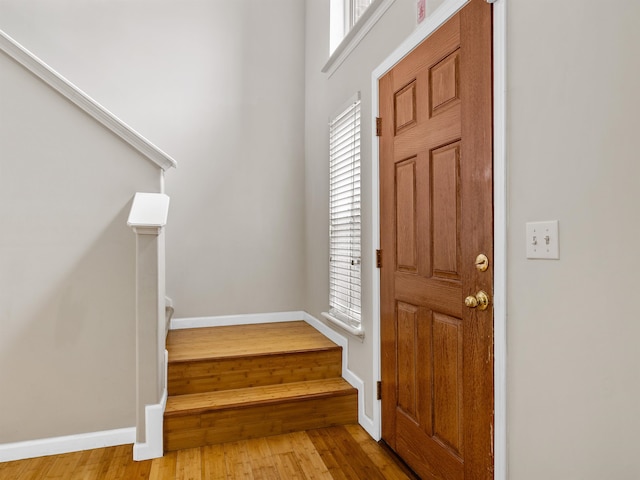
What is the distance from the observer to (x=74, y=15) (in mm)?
3354

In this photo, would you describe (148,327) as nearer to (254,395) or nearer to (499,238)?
(254,395)

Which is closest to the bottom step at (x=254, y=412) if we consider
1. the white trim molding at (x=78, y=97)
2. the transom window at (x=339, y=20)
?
the white trim molding at (x=78, y=97)

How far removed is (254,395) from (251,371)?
18cm

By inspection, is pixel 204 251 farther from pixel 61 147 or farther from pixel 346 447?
pixel 346 447

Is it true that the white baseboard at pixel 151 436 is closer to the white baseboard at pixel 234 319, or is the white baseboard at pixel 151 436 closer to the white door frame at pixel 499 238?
the white baseboard at pixel 234 319

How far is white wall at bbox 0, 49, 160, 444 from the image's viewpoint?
212 cm

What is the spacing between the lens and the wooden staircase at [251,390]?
2.31 meters

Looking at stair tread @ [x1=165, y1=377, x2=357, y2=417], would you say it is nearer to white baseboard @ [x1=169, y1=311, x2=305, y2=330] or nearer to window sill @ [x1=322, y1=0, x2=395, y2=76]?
white baseboard @ [x1=169, y1=311, x2=305, y2=330]

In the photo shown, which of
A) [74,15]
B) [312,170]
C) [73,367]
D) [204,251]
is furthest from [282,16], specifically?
[73,367]
